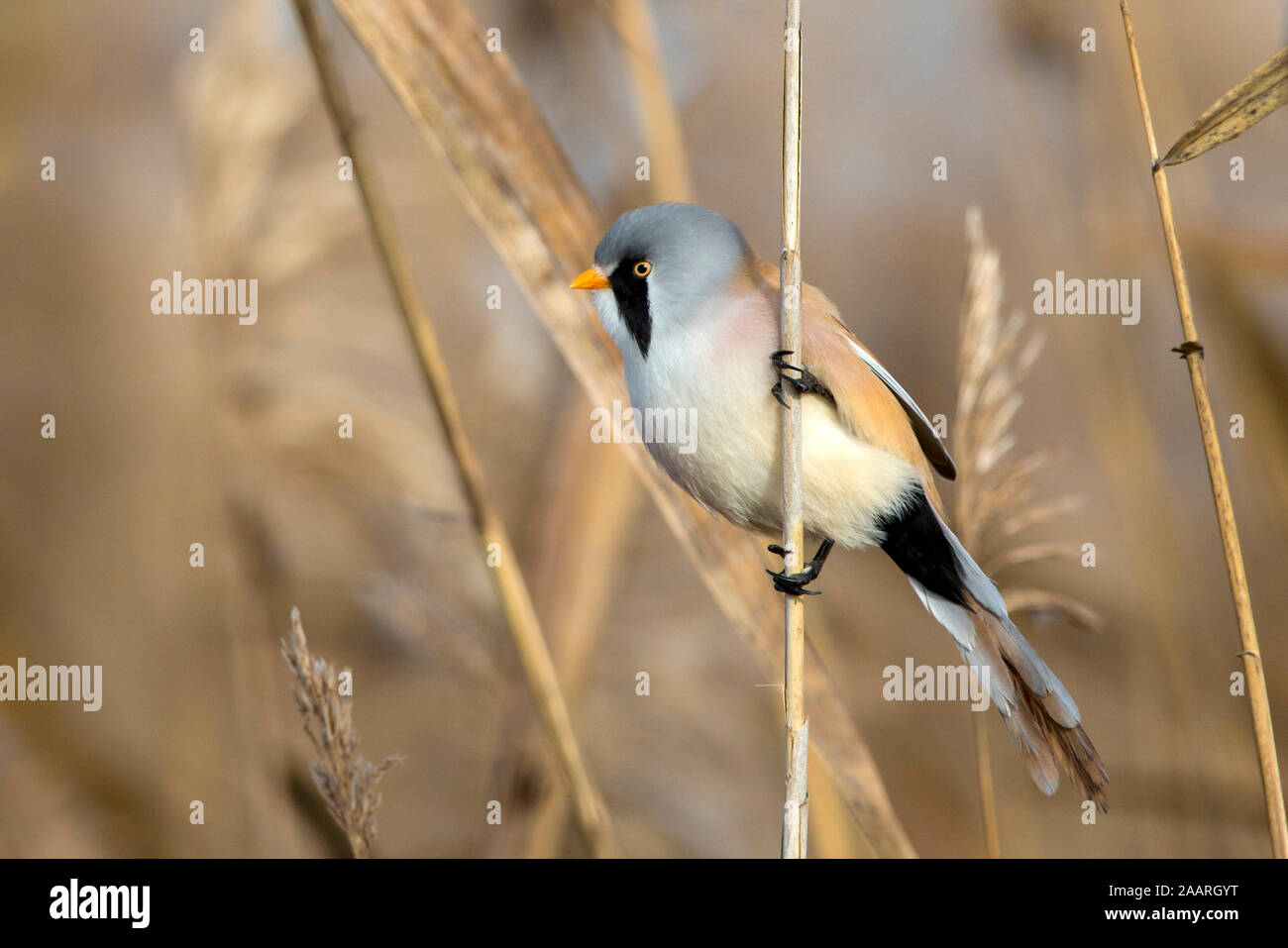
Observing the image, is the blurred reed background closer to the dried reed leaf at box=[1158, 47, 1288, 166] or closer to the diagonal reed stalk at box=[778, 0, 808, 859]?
the diagonal reed stalk at box=[778, 0, 808, 859]

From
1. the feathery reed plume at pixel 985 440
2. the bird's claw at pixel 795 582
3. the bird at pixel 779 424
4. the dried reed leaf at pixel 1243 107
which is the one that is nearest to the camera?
the dried reed leaf at pixel 1243 107

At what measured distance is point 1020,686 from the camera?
1.77 meters

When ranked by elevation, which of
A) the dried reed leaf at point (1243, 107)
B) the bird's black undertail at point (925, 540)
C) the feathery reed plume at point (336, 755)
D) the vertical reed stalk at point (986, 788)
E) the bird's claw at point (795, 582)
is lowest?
the vertical reed stalk at point (986, 788)

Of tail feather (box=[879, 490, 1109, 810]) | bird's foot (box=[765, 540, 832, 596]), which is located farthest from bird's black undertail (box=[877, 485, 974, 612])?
bird's foot (box=[765, 540, 832, 596])

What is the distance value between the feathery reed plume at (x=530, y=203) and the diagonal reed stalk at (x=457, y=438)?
130 mm

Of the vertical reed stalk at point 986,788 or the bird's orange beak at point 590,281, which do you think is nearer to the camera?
the bird's orange beak at point 590,281

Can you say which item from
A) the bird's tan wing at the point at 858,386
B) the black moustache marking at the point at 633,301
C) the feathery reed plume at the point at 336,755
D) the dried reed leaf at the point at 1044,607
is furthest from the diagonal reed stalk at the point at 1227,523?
the feathery reed plume at the point at 336,755

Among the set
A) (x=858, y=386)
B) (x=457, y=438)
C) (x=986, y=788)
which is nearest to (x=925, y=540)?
(x=858, y=386)

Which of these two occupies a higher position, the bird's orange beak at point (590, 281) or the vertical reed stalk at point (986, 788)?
the bird's orange beak at point (590, 281)

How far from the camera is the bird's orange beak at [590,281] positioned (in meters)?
1.85

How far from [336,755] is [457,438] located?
0.66 meters

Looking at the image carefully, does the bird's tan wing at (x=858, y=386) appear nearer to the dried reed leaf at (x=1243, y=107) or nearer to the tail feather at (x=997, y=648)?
the tail feather at (x=997, y=648)
